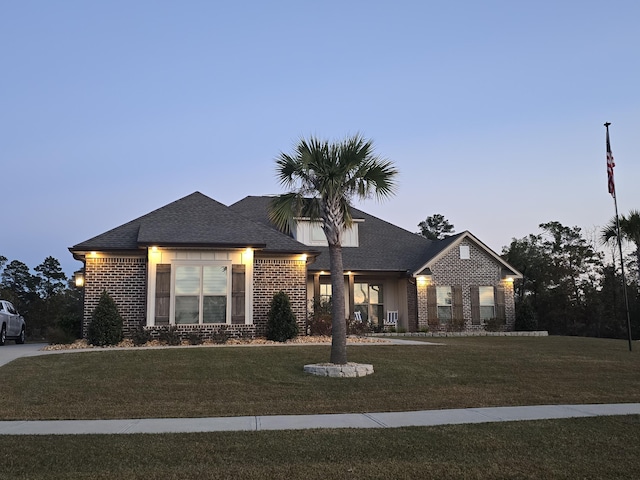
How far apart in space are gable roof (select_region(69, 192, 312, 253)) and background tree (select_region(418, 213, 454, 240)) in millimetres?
36590

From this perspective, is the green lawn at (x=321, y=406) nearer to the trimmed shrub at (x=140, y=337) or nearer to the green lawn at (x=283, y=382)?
the green lawn at (x=283, y=382)

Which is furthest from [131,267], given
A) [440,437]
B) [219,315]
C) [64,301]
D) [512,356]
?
[64,301]

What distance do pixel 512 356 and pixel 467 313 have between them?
1123 cm

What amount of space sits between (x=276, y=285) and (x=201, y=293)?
8.51 ft

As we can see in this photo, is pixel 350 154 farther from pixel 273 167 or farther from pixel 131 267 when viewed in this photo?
pixel 131 267

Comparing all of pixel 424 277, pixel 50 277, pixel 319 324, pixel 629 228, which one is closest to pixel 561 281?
pixel 629 228

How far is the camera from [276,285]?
1916 centimetres

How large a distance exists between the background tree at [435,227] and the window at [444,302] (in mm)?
28702

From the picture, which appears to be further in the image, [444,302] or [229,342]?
[444,302]

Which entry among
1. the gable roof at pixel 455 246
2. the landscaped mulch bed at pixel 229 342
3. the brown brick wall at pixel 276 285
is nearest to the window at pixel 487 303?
the gable roof at pixel 455 246

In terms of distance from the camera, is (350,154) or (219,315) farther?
(219,315)

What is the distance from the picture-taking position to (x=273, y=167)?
13383mm

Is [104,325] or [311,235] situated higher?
[311,235]

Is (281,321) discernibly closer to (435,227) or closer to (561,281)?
(561,281)
